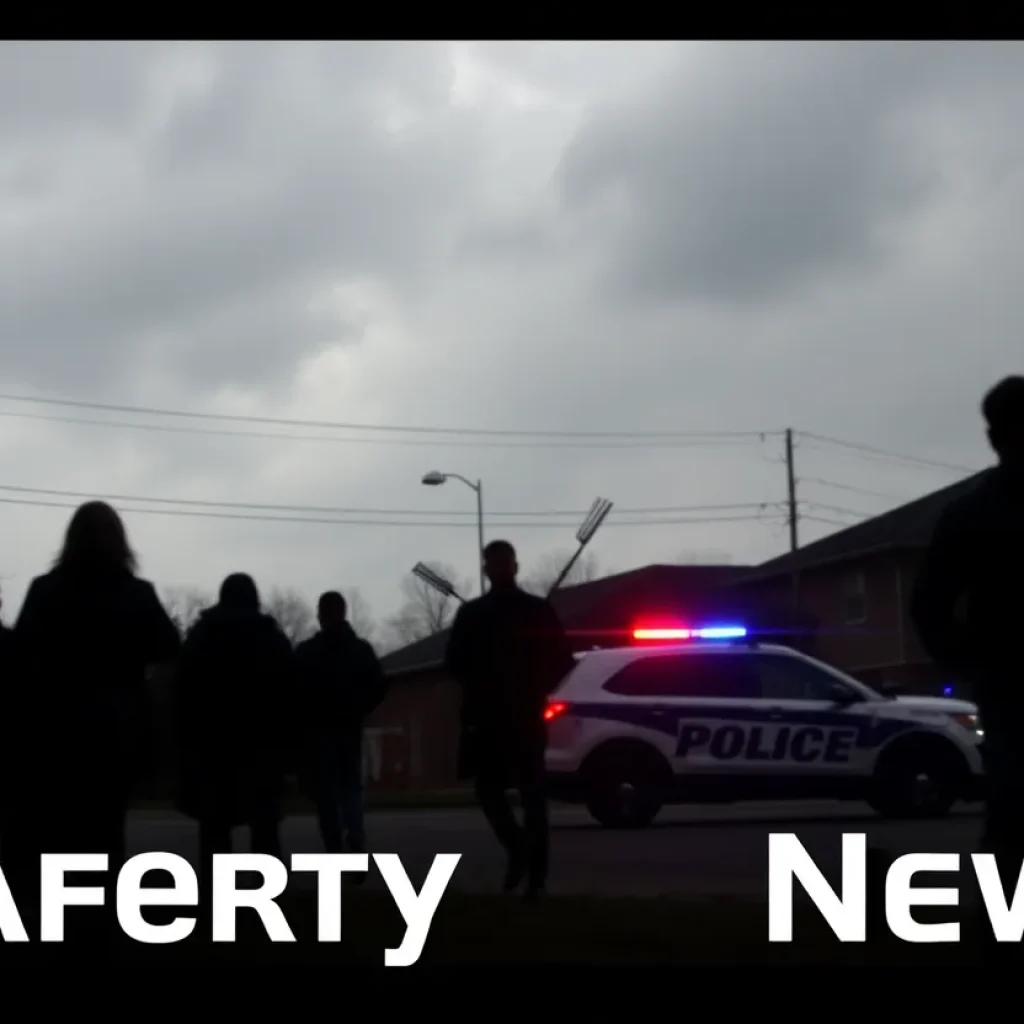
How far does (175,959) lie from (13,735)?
42.6 inches

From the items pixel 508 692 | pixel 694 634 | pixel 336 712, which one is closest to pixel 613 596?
pixel 694 634

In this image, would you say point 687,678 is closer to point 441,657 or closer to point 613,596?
point 441,657

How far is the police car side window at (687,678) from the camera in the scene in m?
20.6

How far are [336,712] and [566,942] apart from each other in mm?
4841

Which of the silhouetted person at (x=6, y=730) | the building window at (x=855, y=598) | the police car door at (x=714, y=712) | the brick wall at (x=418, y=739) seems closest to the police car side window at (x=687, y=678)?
the police car door at (x=714, y=712)

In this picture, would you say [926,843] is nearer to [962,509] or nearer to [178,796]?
[178,796]

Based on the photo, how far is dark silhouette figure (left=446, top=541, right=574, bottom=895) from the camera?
1077 cm

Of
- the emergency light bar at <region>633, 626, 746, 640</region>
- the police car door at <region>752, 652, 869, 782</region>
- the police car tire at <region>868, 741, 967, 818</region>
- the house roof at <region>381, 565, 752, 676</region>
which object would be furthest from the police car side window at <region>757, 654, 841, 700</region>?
the house roof at <region>381, 565, 752, 676</region>

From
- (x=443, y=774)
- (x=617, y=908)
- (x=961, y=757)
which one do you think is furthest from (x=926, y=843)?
(x=443, y=774)

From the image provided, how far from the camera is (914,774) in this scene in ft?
67.7

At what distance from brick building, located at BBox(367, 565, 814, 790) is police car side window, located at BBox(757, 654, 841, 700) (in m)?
35.5

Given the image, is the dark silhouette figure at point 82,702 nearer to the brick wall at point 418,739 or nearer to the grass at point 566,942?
the grass at point 566,942

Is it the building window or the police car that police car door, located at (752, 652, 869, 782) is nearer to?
the police car
